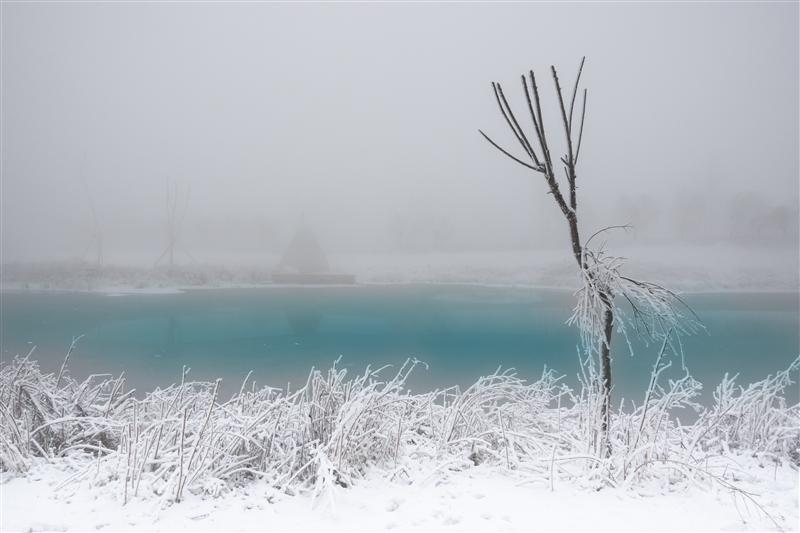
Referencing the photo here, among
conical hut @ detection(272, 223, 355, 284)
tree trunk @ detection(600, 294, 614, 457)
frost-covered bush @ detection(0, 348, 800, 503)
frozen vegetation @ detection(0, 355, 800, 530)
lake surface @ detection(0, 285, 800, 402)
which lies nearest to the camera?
frozen vegetation @ detection(0, 355, 800, 530)

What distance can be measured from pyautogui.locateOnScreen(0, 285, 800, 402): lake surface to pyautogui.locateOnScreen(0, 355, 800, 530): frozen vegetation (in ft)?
4.02

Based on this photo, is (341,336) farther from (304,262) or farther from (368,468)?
(304,262)

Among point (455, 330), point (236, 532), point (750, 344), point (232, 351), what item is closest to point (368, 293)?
point (455, 330)

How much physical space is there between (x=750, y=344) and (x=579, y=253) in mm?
16134

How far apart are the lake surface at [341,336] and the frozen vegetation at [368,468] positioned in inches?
48.2

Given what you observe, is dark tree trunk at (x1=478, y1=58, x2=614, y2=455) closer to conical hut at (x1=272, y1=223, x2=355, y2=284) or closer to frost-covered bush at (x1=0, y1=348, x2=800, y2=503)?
frost-covered bush at (x1=0, y1=348, x2=800, y2=503)

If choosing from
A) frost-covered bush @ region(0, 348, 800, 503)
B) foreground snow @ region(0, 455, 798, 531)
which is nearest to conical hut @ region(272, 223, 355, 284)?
frost-covered bush @ region(0, 348, 800, 503)

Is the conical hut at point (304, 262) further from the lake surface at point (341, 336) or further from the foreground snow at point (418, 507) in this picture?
the foreground snow at point (418, 507)

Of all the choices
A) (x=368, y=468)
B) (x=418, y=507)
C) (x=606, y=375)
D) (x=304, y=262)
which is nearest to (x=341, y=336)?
(x=368, y=468)

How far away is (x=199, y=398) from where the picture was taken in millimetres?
5008

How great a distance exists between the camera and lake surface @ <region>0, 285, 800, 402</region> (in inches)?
451

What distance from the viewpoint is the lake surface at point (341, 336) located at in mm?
11461

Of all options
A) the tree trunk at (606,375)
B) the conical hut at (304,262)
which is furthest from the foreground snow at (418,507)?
the conical hut at (304,262)

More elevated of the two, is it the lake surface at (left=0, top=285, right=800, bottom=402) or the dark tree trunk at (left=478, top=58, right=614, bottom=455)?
the dark tree trunk at (left=478, top=58, right=614, bottom=455)
